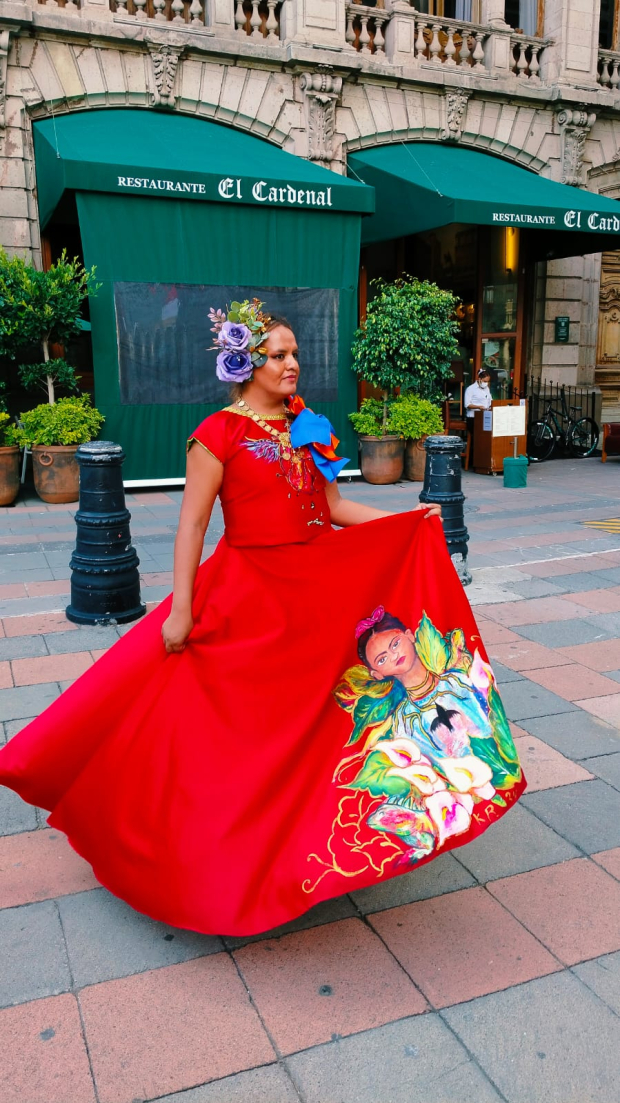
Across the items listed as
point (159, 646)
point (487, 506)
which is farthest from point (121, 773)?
point (487, 506)

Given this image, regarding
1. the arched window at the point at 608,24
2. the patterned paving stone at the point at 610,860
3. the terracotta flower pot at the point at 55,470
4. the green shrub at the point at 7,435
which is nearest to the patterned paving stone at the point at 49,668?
the patterned paving stone at the point at 610,860

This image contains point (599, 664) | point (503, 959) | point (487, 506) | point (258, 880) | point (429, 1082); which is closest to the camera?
point (429, 1082)

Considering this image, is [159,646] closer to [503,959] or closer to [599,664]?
[503,959]

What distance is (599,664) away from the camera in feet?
18.0

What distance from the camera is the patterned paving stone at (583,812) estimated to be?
3498 mm

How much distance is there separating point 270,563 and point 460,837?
3.52 ft

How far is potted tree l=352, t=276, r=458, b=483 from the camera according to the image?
1200 centimetres

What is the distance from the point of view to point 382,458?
12.4m

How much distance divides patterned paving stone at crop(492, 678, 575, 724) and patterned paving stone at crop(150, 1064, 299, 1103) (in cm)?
259

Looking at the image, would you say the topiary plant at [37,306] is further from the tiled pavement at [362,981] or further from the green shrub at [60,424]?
the tiled pavement at [362,981]

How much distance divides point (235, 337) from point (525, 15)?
15819mm

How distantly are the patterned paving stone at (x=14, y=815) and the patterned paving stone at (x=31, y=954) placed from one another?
54cm

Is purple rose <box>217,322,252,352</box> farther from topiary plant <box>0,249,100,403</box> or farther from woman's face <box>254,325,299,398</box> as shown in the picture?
topiary plant <box>0,249,100,403</box>

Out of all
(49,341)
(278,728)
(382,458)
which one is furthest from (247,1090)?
(382,458)
